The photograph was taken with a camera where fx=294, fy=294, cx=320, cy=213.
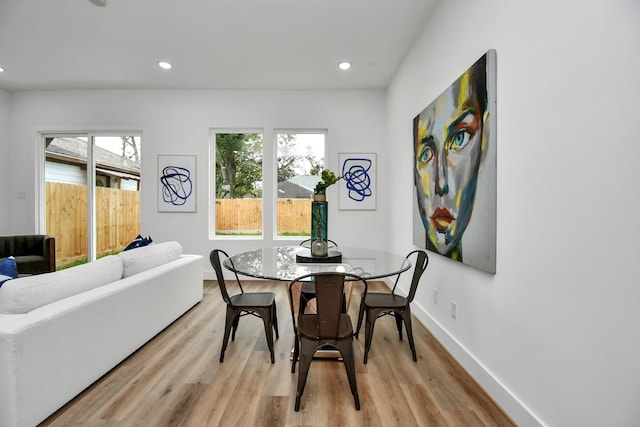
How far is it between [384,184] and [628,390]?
3.63 metres

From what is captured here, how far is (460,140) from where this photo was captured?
6.90ft

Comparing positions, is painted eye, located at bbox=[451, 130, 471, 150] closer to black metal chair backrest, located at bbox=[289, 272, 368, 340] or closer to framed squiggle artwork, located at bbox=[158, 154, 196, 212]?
black metal chair backrest, located at bbox=[289, 272, 368, 340]

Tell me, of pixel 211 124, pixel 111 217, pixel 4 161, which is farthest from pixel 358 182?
pixel 4 161

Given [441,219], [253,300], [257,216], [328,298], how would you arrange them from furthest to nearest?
[257,216] < [441,219] < [253,300] < [328,298]

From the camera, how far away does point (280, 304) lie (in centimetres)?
338

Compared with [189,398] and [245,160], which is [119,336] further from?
[245,160]

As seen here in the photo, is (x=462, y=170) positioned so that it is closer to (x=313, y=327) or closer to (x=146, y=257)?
(x=313, y=327)

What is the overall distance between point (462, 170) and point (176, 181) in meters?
3.99

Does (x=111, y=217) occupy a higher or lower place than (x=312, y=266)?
higher

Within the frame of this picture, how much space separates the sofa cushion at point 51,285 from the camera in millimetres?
1522

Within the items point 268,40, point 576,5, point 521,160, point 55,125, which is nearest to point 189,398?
point 521,160

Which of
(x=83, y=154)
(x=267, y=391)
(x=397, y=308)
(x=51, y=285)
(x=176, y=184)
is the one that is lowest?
(x=267, y=391)

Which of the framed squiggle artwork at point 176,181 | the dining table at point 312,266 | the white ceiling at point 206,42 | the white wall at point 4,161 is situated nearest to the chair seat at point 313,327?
the dining table at point 312,266

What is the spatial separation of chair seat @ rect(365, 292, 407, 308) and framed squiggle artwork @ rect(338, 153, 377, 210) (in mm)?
2257
